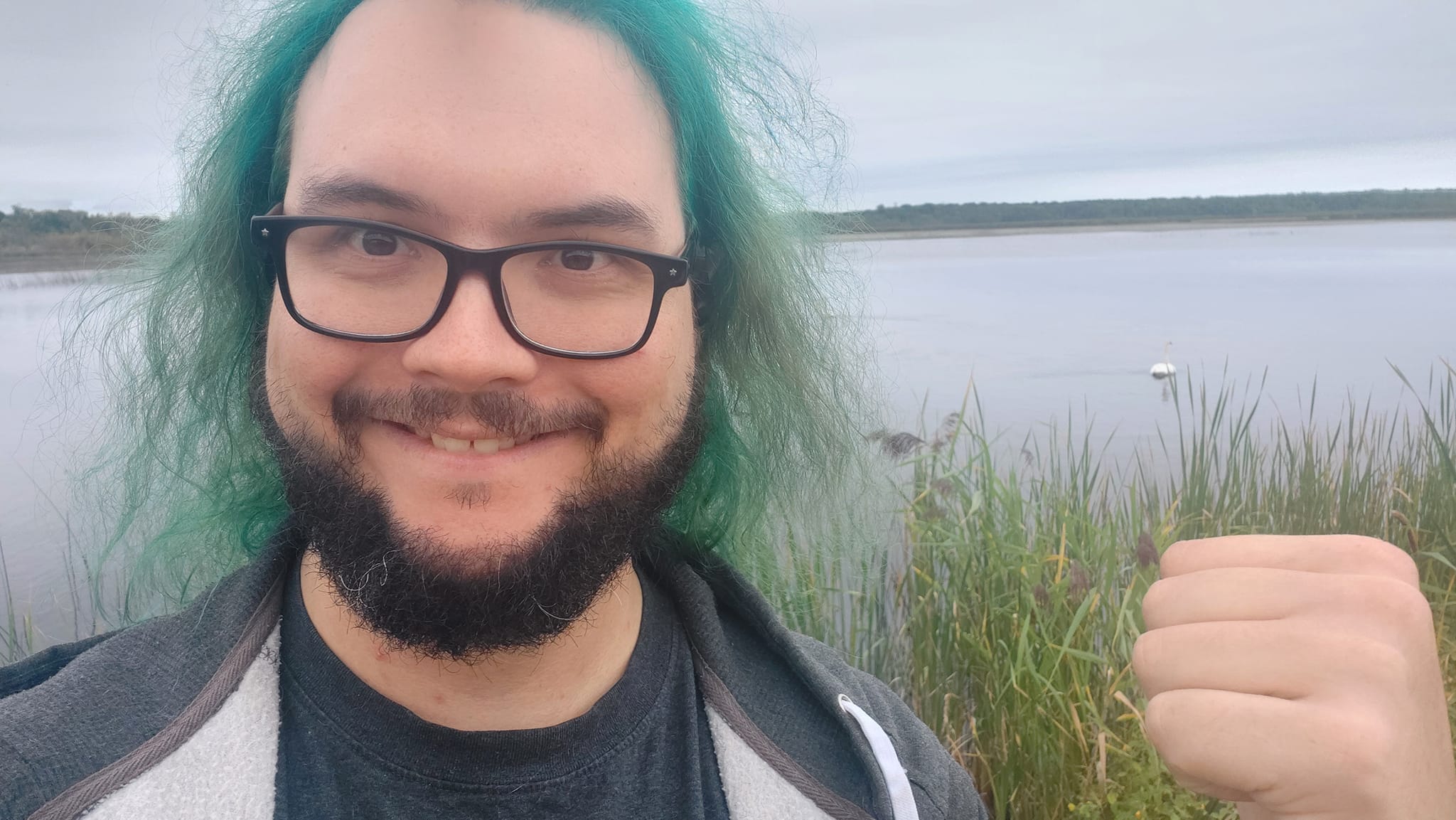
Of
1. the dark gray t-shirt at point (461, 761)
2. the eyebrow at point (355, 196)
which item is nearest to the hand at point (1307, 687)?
the dark gray t-shirt at point (461, 761)

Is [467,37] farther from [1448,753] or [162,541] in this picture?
[1448,753]

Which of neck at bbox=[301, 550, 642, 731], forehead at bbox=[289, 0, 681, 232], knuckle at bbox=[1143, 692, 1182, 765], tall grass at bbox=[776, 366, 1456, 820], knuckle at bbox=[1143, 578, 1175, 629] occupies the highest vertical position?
forehead at bbox=[289, 0, 681, 232]

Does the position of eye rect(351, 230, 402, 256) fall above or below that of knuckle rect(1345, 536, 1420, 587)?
above

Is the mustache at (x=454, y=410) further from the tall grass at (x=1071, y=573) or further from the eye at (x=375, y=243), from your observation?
the tall grass at (x=1071, y=573)

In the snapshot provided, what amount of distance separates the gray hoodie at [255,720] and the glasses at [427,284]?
433 mm

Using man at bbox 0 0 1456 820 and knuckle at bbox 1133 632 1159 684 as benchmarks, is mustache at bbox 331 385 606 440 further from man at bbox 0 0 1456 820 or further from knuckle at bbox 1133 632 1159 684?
knuckle at bbox 1133 632 1159 684

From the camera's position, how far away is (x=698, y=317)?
1.56 m

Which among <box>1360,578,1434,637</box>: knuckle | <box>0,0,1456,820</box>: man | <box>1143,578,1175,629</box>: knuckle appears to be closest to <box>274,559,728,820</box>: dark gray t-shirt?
<box>0,0,1456,820</box>: man

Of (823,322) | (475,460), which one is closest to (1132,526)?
(823,322)

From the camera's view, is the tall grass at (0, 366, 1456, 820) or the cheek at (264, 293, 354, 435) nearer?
the cheek at (264, 293, 354, 435)

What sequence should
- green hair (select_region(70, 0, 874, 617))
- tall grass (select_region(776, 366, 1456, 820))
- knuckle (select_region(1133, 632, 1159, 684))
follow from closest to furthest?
knuckle (select_region(1133, 632, 1159, 684)) < green hair (select_region(70, 0, 874, 617)) < tall grass (select_region(776, 366, 1456, 820))

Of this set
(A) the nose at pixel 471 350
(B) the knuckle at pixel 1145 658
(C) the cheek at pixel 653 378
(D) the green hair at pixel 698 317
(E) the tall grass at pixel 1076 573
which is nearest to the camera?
(B) the knuckle at pixel 1145 658

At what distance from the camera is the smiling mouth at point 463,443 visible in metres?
1.15

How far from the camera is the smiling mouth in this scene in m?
1.15
